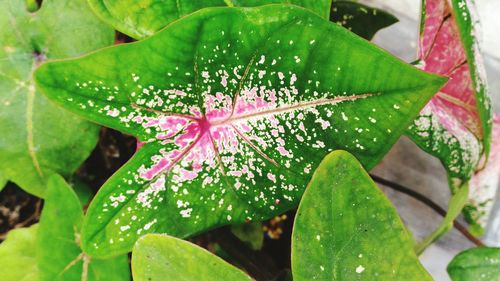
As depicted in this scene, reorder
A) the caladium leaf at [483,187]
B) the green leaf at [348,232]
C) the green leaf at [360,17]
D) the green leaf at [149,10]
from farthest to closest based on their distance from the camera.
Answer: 1. the caladium leaf at [483,187]
2. the green leaf at [360,17]
3. the green leaf at [149,10]
4. the green leaf at [348,232]

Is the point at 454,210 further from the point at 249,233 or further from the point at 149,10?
the point at 149,10

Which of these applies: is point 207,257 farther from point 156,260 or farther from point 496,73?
point 496,73

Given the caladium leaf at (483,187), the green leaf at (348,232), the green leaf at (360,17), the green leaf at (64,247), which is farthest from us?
the caladium leaf at (483,187)

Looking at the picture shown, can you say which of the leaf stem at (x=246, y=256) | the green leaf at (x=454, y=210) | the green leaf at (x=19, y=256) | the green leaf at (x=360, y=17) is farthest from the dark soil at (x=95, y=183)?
the green leaf at (x=360, y=17)

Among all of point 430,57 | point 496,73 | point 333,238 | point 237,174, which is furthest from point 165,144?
point 496,73

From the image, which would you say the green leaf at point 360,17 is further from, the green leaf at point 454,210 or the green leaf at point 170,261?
the green leaf at point 170,261

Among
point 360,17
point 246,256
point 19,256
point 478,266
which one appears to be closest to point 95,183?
point 19,256

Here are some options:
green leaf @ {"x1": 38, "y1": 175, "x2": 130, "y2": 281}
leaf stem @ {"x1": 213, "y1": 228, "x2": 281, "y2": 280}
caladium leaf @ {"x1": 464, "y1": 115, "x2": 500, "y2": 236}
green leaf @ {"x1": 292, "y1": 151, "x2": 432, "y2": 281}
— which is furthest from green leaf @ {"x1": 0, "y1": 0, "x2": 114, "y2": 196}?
caladium leaf @ {"x1": 464, "y1": 115, "x2": 500, "y2": 236}

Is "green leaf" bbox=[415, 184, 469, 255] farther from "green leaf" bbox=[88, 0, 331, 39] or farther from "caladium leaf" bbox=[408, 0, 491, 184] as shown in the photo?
"green leaf" bbox=[88, 0, 331, 39]
